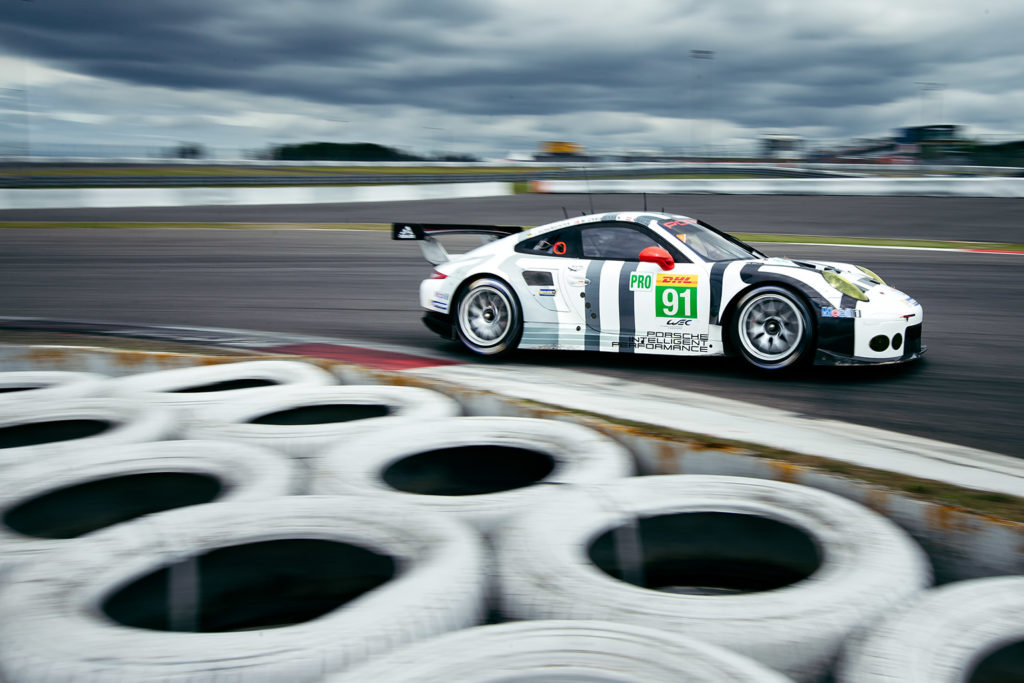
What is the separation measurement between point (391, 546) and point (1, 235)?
18.0 metres

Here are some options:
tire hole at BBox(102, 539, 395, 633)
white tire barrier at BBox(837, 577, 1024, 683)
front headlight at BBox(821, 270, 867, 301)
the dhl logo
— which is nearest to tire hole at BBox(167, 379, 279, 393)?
tire hole at BBox(102, 539, 395, 633)

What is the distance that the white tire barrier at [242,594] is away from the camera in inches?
83.0

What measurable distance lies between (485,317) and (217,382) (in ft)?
8.19

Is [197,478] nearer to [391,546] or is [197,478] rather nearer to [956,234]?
[391,546]

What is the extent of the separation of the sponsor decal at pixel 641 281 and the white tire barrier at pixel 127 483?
3.55 m

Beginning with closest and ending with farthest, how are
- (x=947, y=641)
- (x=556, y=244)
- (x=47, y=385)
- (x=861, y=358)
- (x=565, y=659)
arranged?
(x=565, y=659)
(x=947, y=641)
(x=47, y=385)
(x=861, y=358)
(x=556, y=244)

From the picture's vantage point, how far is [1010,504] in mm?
3191

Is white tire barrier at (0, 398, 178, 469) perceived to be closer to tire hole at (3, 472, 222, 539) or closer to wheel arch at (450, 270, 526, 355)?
tire hole at (3, 472, 222, 539)

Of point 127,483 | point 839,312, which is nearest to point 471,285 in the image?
point 839,312

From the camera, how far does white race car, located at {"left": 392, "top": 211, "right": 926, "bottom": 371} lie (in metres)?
6.07

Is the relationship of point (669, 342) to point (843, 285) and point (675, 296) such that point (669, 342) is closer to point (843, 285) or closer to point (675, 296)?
point (675, 296)

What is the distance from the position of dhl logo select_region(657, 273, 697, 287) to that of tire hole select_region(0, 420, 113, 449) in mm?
3949

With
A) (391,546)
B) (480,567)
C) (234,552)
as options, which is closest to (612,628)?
(480,567)

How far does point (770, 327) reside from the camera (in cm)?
626
